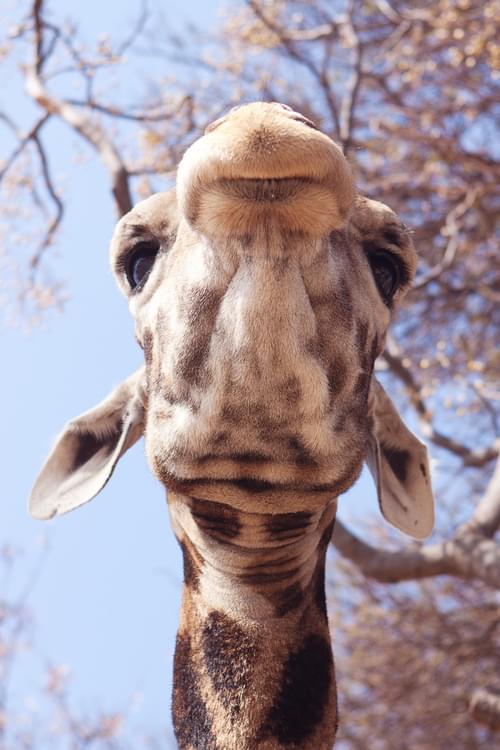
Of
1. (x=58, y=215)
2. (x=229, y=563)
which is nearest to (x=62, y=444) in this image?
(x=229, y=563)

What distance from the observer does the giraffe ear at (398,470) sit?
2.98m

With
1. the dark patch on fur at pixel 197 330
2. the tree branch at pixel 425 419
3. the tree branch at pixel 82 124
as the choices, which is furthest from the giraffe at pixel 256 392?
the tree branch at pixel 425 419

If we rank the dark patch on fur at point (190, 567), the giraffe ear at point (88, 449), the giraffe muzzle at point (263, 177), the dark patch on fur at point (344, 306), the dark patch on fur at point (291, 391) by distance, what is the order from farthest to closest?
the giraffe ear at point (88, 449) → the dark patch on fur at point (190, 567) → the dark patch on fur at point (344, 306) → the dark patch on fur at point (291, 391) → the giraffe muzzle at point (263, 177)

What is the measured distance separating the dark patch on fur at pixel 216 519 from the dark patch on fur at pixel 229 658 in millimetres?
254

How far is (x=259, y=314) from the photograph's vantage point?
1849 millimetres

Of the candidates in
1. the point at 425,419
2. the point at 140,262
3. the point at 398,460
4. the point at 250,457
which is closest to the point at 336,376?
the point at 250,457

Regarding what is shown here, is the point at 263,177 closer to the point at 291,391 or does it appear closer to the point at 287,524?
the point at 291,391

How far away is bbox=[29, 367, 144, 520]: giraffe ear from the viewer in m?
2.93

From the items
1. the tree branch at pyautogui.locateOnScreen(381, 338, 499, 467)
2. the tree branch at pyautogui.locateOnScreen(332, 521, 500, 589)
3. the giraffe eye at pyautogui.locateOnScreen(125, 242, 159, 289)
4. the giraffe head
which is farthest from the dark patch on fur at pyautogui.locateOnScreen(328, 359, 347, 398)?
the tree branch at pyautogui.locateOnScreen(381, 338, 499, 467)

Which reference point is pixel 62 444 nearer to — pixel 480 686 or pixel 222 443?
pixel 222 443

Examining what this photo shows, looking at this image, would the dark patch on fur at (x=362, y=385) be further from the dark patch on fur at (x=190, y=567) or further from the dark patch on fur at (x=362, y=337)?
the dark patch on fur at (x=190, y=567)

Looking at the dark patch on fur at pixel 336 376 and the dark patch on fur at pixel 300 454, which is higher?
the dark patch on fur at pixel 336 376

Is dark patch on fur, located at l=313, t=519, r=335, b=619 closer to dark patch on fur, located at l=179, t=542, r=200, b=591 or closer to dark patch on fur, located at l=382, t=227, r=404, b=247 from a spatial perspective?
dark patch on fur, located at l=179, t=542, r=200, b=591

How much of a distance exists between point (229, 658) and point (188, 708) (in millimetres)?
240
